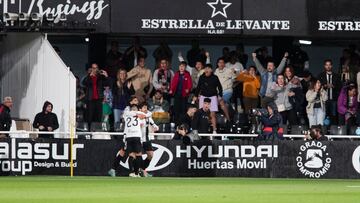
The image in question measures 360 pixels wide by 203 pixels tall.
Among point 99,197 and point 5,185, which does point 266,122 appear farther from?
point 99,197

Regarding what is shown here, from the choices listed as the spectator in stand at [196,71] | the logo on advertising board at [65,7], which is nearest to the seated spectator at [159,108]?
the spectator in stand at [196,71]

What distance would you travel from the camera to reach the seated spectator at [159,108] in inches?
1358

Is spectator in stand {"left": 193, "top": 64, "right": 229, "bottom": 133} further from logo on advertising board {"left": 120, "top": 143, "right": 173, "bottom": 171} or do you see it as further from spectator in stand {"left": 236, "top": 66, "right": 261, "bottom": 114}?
logo on advertising board {"left": 120, "top": 143, "right": 173, "bottom": 171}

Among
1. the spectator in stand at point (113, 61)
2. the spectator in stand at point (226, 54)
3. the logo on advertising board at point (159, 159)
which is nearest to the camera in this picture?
the logo on advertising board at point (159, 159)

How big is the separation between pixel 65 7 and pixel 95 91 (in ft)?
8.36

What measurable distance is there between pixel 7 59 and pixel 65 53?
702 centimetres

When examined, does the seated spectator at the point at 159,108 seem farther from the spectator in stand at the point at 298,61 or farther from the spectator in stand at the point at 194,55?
the spectator in stand at the point at 298,61

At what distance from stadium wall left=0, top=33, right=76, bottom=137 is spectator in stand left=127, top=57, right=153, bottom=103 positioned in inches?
93.5

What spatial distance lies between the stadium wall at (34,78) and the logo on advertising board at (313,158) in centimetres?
629

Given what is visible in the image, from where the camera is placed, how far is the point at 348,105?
34.8 meters

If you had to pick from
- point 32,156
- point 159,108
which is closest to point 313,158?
point 159,108

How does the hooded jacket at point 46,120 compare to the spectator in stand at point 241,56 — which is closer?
the hooded jacket at point 46,120

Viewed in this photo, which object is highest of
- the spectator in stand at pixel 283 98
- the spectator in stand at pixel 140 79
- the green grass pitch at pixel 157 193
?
the spectator in stand at pixel 140 79

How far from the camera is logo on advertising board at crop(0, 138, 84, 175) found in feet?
107
